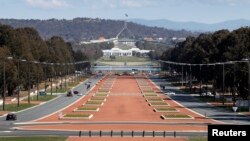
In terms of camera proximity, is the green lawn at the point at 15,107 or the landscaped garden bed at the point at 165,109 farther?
the green lawn at the point at 15,107

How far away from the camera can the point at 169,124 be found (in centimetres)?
7344

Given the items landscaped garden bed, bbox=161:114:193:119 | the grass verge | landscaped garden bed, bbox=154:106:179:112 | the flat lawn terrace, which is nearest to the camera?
the flat lawn terrace

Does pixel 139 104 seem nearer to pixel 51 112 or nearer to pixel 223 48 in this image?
pixel 51 112

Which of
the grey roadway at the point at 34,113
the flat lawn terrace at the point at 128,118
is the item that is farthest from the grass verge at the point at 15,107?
the flat lawn terrace at the point at 128,118

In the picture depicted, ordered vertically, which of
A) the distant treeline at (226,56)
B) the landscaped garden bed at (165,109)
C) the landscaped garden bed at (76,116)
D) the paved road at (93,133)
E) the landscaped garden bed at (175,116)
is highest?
the distant treeline at (226,56)

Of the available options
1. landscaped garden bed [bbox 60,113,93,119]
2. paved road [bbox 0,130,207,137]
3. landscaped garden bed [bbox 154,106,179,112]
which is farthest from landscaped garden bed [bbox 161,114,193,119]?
paved road [bbox 0,130,207,137]

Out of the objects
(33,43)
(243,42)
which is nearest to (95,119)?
(243,42)

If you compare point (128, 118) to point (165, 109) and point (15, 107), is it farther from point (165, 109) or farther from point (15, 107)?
point (15, 107)

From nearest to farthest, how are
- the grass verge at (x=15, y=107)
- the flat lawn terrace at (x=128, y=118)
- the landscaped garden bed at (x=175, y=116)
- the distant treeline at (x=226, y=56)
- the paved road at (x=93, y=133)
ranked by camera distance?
the paved road at (x=93, y=133) → the flat lawn terrace at (x=128, y=118) → the landscaped garden bed at (x=175, y=116) → the grass verge at (x=15, y=107) → the distant treeline at (x=226, y=56)

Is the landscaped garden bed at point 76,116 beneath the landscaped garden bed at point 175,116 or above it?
above

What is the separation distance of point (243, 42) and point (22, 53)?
45.8m

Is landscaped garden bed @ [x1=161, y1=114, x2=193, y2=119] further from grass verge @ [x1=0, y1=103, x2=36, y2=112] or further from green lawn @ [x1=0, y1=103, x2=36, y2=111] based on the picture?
green lawn @ [x1=0, y1=103, x2=36, y2=111]

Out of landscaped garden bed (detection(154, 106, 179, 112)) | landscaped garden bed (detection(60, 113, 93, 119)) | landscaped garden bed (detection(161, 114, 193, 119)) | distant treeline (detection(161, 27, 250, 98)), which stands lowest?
landscaped garden bed (detection(154, 106, 179, 112))

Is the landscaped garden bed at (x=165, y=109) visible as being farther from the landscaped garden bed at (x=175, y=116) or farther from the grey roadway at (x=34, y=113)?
the grey roadway at (x=34, y=113)
